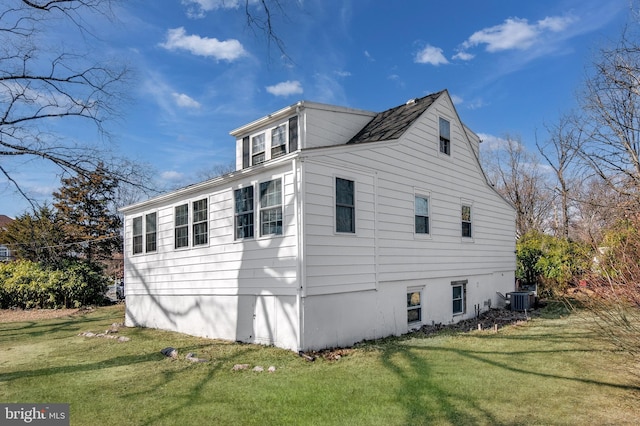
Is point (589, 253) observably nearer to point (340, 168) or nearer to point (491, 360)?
point (491, 360)

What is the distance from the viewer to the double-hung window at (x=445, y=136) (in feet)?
42.2

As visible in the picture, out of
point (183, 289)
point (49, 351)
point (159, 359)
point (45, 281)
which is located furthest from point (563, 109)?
point (45, 281)

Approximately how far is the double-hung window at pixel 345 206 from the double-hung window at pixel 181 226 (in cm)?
509

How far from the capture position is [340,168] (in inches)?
362

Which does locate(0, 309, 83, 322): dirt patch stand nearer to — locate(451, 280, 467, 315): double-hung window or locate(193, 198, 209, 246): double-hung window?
locate(193, 198, 209, 246): double-hung window

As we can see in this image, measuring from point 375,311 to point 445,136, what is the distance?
6.40m

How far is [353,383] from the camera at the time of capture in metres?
6.14

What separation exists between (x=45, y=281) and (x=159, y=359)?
15107 millimetres

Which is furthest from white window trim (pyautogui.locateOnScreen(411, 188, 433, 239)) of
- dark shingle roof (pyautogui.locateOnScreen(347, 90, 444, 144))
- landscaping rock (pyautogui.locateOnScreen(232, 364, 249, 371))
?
Result: landscaping rock (pyautogui.locateOnScreen(232, 364, 249, 371))

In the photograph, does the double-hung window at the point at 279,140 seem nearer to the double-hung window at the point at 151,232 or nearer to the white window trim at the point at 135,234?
the double-hung window at the point at 151,232

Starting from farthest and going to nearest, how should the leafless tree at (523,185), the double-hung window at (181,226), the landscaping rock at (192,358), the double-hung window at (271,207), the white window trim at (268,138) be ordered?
the leafless tree at (523,185)
the white window trim at (268,138)
the double-hung window at (181,226)
the double-hung window at (271,207)
the landscaping rock at (192,358)

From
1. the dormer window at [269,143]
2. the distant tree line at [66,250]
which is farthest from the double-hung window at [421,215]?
the distant tree line at [66,250]

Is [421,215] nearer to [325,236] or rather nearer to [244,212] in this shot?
[325,236]

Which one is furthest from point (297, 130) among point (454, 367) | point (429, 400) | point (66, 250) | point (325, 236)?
point (66, 250)
